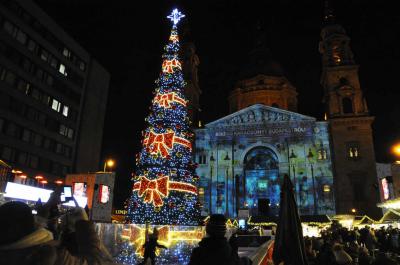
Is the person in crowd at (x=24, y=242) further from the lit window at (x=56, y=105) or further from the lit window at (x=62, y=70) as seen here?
the lit window at (x=62, y=70)

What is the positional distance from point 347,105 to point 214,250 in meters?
54.9

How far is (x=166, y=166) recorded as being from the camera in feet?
69.0

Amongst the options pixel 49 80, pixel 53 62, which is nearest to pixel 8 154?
pixel 49 80

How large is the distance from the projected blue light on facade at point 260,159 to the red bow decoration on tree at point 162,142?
32178 millimetres

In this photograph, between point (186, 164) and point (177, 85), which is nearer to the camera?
point (186, 164)

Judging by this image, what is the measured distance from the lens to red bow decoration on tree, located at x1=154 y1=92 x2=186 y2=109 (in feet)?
74.0

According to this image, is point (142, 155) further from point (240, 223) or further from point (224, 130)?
point (224, 130)

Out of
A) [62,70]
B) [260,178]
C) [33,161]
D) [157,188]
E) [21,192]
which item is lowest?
[21,192]

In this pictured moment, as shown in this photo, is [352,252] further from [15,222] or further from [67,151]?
[67,151]

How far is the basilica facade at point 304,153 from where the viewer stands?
48.4 metres

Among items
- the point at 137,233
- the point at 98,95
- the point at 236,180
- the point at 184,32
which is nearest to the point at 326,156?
the point at 236,180

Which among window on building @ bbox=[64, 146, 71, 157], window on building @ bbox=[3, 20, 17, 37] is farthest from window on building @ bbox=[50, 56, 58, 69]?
window on building @ bbox=[64, 146, 71, 157]

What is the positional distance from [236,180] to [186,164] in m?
32.3

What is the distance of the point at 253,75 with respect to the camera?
68188mm
